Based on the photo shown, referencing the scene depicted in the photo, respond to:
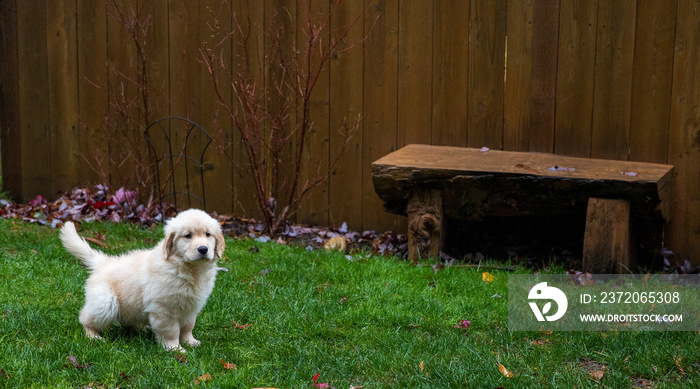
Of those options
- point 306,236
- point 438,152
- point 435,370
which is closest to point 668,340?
point 435,370

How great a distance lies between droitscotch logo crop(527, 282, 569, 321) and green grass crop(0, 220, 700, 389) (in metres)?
0.22

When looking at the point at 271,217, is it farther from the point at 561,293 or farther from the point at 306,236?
the point at 561,293

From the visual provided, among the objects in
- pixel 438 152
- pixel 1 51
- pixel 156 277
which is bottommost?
pixel 156 277

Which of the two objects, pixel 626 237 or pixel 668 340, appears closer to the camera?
pixel 668 340

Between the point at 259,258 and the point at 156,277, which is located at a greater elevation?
the point at 156,277

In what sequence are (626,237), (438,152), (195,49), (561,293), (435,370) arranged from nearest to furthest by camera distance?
(435,370) → (561,293) → (626,237) → (438,152) → (195,49)

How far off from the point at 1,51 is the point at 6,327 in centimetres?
493

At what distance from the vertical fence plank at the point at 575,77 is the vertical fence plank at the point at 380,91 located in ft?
4.95

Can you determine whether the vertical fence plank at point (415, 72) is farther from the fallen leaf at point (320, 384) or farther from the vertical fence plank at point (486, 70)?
the fallen leaf at point (320, 384)

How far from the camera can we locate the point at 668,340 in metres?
3.93

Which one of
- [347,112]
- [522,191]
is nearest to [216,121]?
[347,112]

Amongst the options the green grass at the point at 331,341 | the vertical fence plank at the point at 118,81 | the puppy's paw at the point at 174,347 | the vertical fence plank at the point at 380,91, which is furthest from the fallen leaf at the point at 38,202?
the puppy's paw at the point at 174,347

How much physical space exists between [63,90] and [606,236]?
5.78 m

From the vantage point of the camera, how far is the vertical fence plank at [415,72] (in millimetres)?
6508
